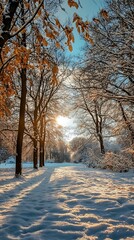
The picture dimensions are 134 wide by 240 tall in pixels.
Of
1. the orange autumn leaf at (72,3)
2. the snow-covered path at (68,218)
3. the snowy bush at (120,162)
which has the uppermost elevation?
the orange autumn leaf at (72,3)

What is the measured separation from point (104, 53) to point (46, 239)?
757cm

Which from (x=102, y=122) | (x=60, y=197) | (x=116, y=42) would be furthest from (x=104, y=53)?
(x=102, y=122)

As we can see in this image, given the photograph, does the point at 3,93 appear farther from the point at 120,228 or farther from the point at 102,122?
the point at 102,122

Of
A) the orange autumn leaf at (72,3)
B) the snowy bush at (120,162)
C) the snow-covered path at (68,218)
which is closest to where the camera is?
the orange autumn leaf at (72,3)

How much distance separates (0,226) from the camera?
3.64 metres

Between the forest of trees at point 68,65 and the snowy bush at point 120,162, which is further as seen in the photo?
the snowy bush at point 120,162

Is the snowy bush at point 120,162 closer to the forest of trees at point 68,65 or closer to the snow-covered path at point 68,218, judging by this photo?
the forest of trees at point 68,65

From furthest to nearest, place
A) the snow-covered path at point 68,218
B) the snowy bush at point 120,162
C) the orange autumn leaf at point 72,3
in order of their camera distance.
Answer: the snowy bush at point 120,162
the snow-covered path at point 68,218
the orange autumn leaf at point 72,3

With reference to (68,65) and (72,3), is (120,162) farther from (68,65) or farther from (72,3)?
(72,3)

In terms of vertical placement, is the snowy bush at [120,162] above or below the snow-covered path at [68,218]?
above

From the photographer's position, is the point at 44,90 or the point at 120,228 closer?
the point at 120,228

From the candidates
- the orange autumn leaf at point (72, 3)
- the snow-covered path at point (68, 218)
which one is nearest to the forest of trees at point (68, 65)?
the orange autumn leaf at point (72, 3)

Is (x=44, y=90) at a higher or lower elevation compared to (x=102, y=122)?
higher

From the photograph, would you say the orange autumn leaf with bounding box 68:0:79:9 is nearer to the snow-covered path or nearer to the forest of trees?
the forest of trees
